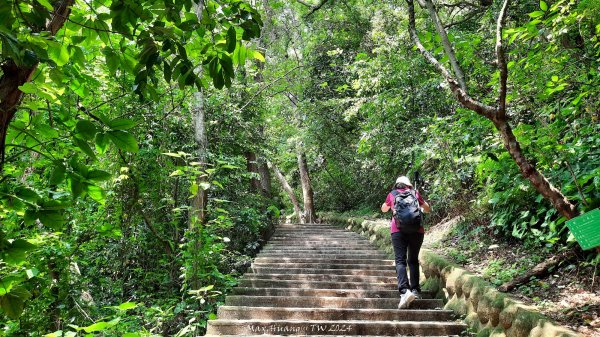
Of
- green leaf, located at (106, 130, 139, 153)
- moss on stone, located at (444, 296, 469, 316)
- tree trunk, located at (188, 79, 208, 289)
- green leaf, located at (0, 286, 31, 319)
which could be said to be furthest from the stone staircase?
green leaf, located at (106, 130, 139, 153)

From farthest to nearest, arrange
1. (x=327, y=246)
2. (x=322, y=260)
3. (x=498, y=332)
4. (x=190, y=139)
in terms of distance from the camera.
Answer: (x=327, y=246)
(x=322, y=260)
(x=190, y=139)
(x=498, y=332)

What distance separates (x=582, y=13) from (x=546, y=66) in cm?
55

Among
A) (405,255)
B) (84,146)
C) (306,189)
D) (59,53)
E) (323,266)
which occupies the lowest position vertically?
(323,266)

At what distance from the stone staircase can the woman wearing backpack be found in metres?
0.24

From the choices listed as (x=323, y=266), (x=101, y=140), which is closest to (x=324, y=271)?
(x=323, y=266)

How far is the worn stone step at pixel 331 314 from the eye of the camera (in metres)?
4.40

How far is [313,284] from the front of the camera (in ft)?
19.2

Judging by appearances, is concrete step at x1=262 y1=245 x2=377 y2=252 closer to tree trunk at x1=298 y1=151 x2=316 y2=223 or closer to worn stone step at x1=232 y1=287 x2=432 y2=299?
worn stone step at x1=232 y1=287 x2=432 y2=299

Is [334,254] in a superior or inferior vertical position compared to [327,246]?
inferior

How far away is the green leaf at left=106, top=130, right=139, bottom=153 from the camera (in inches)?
46.8

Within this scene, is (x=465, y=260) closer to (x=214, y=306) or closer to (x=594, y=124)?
(x=594, y=124)

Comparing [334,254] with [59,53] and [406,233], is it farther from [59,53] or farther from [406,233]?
[59,53]

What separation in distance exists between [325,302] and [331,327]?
0.75 m

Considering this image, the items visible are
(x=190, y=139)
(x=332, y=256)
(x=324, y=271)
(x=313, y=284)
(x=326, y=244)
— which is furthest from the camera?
(x=326, y=244)
